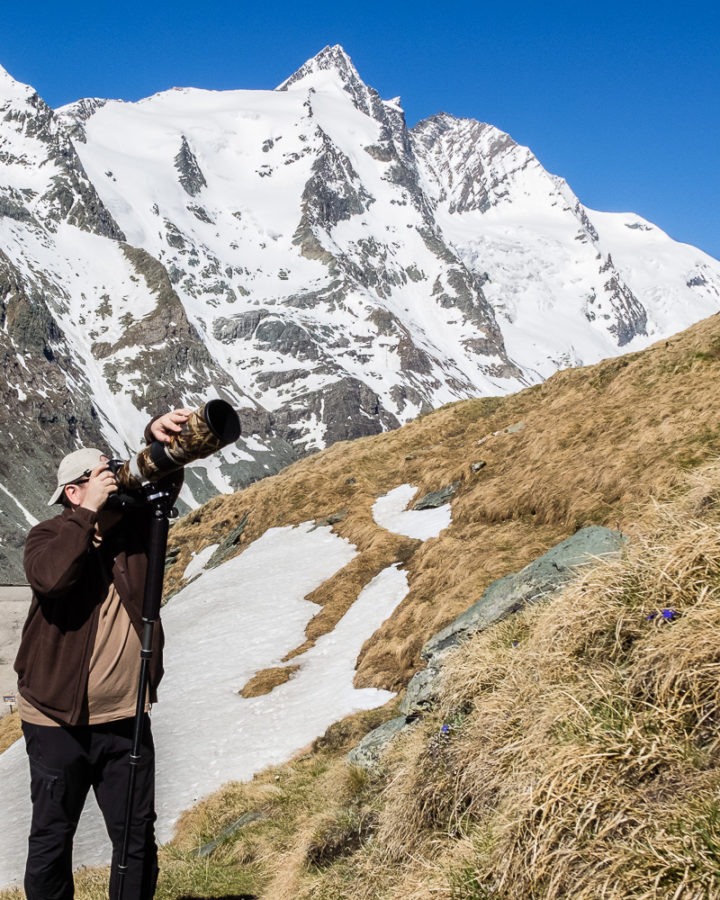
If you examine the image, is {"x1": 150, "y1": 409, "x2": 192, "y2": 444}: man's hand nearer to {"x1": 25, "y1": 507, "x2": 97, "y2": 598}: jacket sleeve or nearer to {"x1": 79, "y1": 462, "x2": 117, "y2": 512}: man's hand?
{"x1": 79, "y1": 462, "x2": 117, "y2": 512}: man's hand

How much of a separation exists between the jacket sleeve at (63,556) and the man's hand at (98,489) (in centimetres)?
6

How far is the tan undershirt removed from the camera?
5305mm

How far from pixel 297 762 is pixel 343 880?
5110mm

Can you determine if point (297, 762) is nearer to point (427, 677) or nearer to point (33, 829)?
point (427, 677)

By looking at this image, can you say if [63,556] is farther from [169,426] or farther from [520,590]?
[520,590]

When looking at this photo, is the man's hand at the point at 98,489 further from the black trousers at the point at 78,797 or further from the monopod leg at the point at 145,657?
the black trousers at the point at 78,797

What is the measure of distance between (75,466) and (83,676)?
153 centimetres

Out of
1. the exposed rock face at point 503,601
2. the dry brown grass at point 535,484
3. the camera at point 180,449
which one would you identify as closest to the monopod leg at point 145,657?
the camera at point 180,449

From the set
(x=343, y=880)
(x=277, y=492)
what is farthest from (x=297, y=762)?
(x=277, y=492)

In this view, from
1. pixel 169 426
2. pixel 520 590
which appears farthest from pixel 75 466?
pixel 520 590

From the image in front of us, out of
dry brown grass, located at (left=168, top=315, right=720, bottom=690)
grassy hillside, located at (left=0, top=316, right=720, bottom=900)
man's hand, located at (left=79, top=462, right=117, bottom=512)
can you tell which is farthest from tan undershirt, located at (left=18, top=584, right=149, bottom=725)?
dry brown grass, located at (left=168, top=315, right=720, bottom=690)

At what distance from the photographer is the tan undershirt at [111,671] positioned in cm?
530

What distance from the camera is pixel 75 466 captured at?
5.66 meters

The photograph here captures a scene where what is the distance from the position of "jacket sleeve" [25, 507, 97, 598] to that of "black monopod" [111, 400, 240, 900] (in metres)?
0.42
